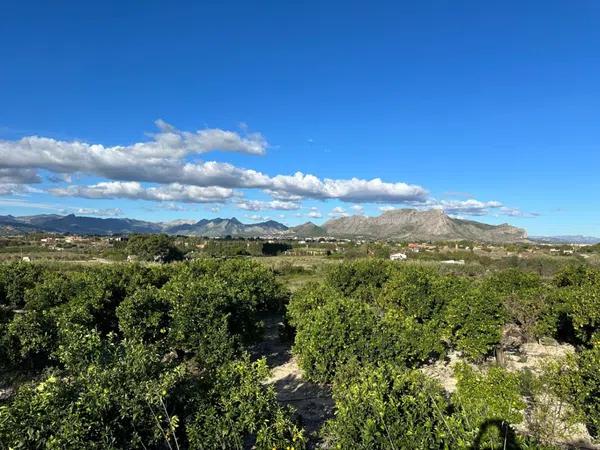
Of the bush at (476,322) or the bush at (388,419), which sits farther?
the bush at (476,322)

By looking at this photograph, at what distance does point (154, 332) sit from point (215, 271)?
599 inches

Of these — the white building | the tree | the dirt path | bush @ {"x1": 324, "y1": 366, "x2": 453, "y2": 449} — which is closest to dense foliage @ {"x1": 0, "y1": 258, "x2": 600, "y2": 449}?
bush @ {"x1": 324, "y1": 366, "x2": 453, "y2": 449}

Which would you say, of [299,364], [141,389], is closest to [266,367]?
[141,389]

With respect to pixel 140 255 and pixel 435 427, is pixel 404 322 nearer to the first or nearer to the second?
pixel 435 427

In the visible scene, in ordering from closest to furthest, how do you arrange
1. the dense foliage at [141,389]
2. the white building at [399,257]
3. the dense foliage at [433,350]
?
the dense foliage at [141,389] → the dense foliage at [433,350] → the white building at [399,257]

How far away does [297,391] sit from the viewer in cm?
1753

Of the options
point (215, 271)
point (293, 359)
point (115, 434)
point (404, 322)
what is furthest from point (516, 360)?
point (215, 271)

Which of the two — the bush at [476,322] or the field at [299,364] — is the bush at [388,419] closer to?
the field at [299,364]

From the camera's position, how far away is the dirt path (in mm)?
14258

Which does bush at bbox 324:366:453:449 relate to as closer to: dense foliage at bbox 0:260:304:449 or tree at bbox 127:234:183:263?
dense foliage at bbox 0:260:304:449

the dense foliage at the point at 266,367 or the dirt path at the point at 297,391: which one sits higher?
the dense foliage at the point at 266,367

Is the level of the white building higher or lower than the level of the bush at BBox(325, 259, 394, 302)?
lower

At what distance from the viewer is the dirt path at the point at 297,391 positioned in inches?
561

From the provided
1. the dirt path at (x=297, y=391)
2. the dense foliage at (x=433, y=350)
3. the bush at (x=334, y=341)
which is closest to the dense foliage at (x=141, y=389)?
the dirt path at (x=297, y=391)
